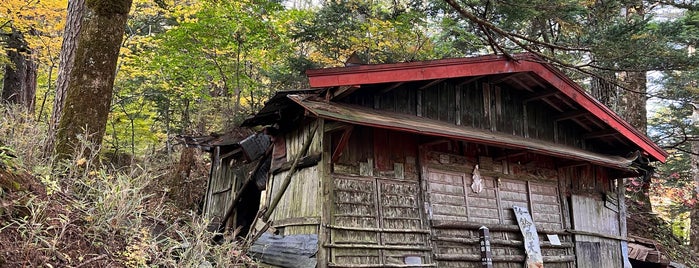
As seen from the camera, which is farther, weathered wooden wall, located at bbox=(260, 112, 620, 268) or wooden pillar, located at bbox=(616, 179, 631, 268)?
wooden pillar, located at bbox=(616, 179, 631, 268)

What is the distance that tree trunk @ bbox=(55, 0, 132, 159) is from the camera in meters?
5.92

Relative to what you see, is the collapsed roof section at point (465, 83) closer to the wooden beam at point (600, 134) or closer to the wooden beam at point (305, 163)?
the wooden beam at point (600, 134)

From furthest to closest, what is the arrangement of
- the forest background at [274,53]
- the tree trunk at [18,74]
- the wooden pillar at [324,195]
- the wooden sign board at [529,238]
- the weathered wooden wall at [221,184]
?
the tree trunk at [18,74]
the forest background at [274,53]
the weathered wooden wall at [221,184]
the wooden sign board at [529,238]
the wooden pillar at [324,195]

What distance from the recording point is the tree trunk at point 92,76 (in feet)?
19.4

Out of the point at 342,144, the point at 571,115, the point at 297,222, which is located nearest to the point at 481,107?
the point at 571,115

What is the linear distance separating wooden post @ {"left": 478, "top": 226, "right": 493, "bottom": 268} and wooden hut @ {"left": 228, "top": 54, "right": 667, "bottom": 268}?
9 centimetres

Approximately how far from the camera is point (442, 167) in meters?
8.57

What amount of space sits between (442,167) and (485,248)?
1.66 metres

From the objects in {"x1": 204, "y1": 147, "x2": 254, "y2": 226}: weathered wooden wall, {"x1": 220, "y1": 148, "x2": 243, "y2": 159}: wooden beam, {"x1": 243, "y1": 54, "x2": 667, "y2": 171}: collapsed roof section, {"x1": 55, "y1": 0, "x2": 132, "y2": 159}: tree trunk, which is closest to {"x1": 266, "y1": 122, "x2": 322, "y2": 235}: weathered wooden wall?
{"x1": 243, "y1": 54, "x2": 667, "y2": 171}: collapsed roof section

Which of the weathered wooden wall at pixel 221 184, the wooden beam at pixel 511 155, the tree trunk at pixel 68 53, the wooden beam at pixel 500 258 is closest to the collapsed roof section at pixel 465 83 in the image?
the wooden beam at pixel 511 155

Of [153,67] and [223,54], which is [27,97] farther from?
[223,54]

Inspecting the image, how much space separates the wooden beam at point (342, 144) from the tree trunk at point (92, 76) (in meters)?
3.31

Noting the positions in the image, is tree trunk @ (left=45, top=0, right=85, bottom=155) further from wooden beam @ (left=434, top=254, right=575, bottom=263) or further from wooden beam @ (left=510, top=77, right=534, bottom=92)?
wooden beam @ (left=510, top=77, right=534, bottom=92)

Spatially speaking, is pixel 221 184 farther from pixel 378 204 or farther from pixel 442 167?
pixel 442 167
